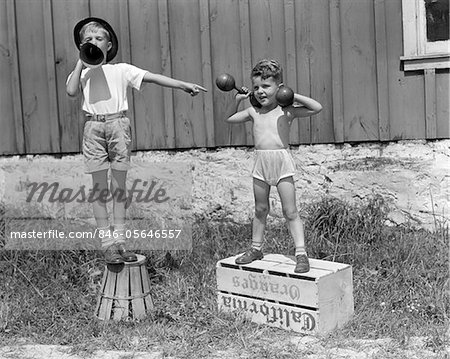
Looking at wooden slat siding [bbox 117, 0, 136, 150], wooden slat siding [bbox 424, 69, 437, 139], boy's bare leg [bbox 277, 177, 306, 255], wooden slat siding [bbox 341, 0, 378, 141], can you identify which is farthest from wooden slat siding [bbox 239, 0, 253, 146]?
boy's bare leg [bbox 277, 177, 306, 255]

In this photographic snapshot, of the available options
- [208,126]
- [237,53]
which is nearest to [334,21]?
[237,53]

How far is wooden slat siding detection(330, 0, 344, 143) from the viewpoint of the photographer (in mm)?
6227

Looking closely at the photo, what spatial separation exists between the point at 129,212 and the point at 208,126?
1204 mm

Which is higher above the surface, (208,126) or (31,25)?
(31,25)

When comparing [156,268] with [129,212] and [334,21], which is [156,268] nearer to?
[129,212]

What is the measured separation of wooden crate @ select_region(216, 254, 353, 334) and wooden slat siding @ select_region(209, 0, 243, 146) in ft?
7.20

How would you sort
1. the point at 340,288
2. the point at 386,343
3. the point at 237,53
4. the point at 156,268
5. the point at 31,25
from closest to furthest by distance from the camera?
the point at 386,343 → the point at 340,288 → the point at 156,268 → the point at 237,53 → the point at 31,25

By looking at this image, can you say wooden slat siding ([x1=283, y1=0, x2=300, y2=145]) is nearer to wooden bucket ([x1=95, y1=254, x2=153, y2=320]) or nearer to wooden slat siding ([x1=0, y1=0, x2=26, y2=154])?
wooden bucket ([x1=95, y1=254, x2=153, y2=320])

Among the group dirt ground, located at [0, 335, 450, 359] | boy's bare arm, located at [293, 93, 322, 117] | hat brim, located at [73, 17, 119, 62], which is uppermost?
hat brim, located at [73, 17, 119, 62]

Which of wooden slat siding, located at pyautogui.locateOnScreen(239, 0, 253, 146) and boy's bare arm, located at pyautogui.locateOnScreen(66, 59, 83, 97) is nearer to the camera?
boy's bare arm, located at pyautogui.locateOnScreen(66, 59, 83, 97)

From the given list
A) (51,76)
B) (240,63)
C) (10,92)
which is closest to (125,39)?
(51,76)

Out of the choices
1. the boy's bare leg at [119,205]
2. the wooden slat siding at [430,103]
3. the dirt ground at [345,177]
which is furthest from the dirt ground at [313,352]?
the wooden slat siding at [430,103]

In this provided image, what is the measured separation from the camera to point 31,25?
7047mm

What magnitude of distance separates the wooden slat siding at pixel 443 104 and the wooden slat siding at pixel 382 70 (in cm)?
44
